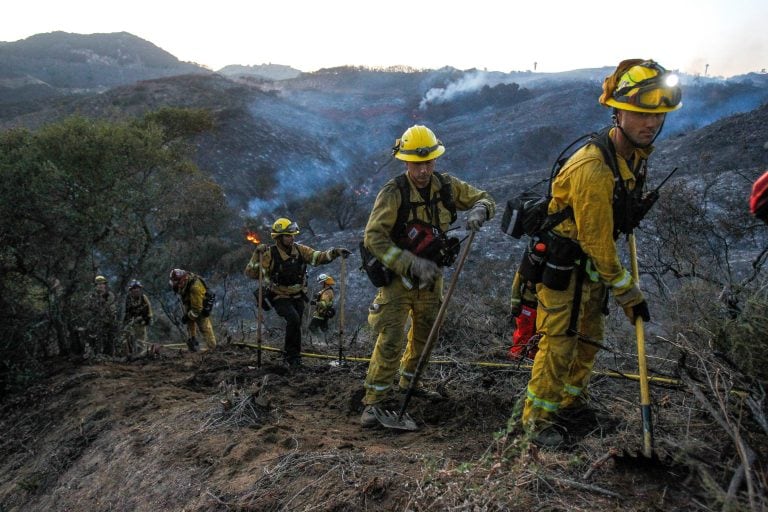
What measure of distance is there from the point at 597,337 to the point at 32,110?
136ft

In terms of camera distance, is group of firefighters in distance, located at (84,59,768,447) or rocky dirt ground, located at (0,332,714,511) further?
group of firefighters in distance, located at (84,59,768,447)

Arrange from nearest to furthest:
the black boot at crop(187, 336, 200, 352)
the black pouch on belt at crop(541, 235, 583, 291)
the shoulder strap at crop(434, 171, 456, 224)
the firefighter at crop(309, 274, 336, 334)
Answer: the black pouch on belt at crop(541, 235, 583, 291), the shoulder strap at crop(434, 171, 456, 224), the black boot at crop(187, 336, 200, 352), the firefighter at crop(309, 274, 336, 334)

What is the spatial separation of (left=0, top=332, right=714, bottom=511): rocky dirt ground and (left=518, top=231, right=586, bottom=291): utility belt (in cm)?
86

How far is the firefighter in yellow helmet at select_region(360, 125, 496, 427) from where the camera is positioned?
3.86 m

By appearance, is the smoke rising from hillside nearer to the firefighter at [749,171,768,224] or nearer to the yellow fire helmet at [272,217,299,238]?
the yellow fire helmet at [272,217,299,238]

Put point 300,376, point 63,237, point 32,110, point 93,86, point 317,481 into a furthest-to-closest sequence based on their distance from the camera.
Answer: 1. point 93,86
2. point 32,110
3. point 63,237
4. point 300,376
5. point 317,481

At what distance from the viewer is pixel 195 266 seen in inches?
671

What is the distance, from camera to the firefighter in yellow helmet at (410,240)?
3.86m

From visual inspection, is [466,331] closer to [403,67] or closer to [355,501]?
[355,501]

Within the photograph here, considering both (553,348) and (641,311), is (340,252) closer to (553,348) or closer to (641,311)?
(553,348)

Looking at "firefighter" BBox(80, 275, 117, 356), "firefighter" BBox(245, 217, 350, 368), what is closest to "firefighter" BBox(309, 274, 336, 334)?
"firefighter" BBox(245, 217, 350, 368)

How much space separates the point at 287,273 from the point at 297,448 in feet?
12.3

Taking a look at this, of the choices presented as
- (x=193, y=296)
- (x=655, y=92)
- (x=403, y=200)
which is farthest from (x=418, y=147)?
(x=193, y=296)

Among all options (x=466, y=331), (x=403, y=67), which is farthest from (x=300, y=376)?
(x=403, y=67)
